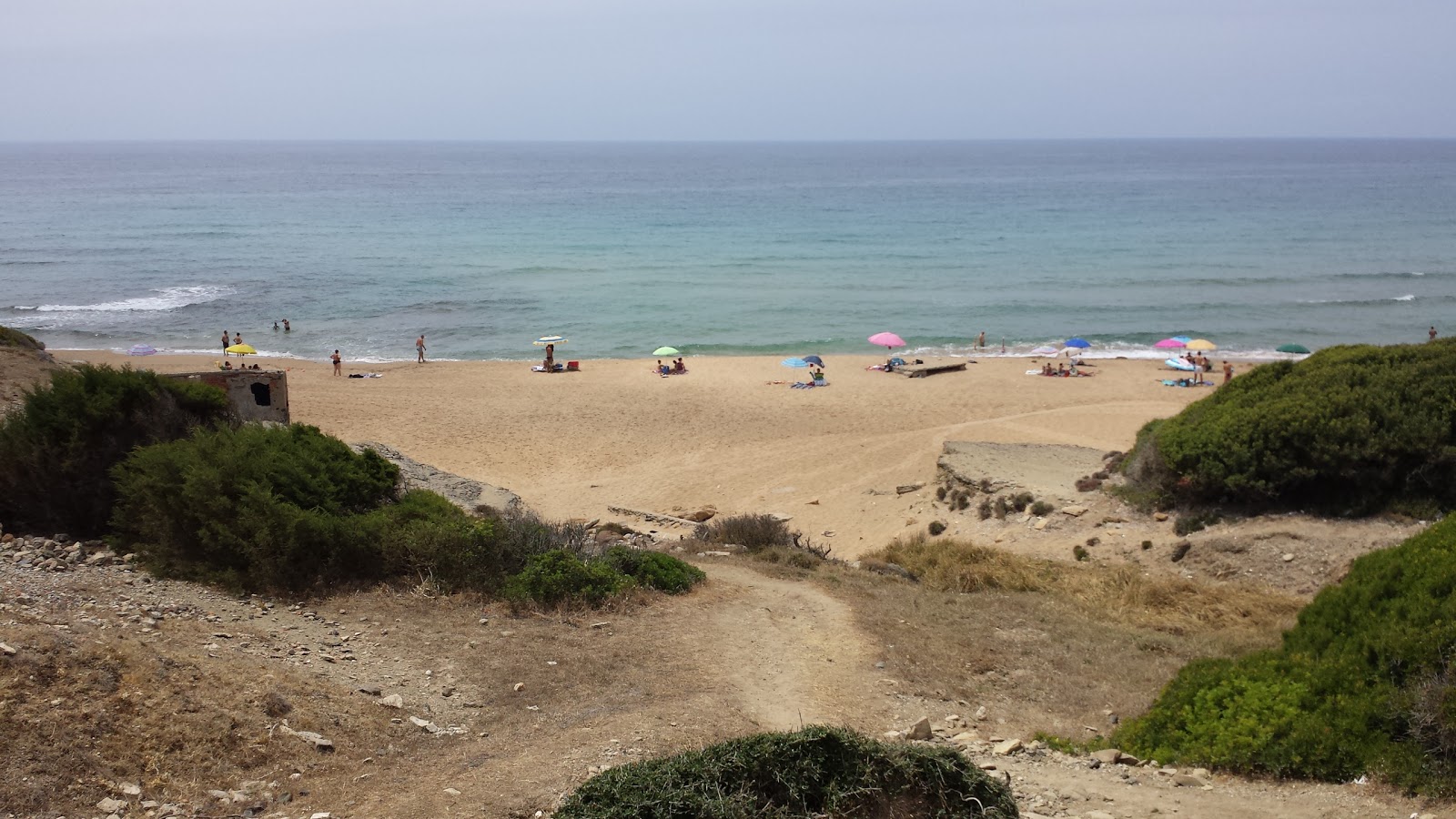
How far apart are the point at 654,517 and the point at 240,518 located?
8480mm

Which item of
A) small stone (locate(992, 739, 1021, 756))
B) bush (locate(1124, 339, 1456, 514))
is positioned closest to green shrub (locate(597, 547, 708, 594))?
small stone (locate(992, 739, 1021, 756))

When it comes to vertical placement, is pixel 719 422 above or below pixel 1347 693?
below

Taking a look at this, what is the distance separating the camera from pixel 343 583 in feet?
35.2

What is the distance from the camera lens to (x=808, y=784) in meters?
5.54

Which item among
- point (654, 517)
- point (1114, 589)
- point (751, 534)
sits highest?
point (751, 534)

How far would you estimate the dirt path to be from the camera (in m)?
8.38

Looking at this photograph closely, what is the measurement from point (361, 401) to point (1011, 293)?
3009 cm

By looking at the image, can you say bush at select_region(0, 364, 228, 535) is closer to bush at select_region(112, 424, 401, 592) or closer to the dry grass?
bush at select_region(112, 424, 401, 592)

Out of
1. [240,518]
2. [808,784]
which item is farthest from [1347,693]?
[240,518]

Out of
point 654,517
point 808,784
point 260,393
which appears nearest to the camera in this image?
point 808,784

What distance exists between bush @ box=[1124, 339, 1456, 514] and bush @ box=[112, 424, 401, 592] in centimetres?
1007

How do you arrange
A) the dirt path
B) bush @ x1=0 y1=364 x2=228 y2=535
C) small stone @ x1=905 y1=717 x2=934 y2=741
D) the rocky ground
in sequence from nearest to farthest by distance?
the rocky ground < small stone @ x1=905 y1=717 x2=934 y2=741 < the dirt path < bush @ x1=0 y1=364 x2=228 y2=535

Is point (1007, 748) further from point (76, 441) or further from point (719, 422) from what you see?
point (719, 422)

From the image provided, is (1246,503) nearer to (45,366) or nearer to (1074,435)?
(1074,435)
